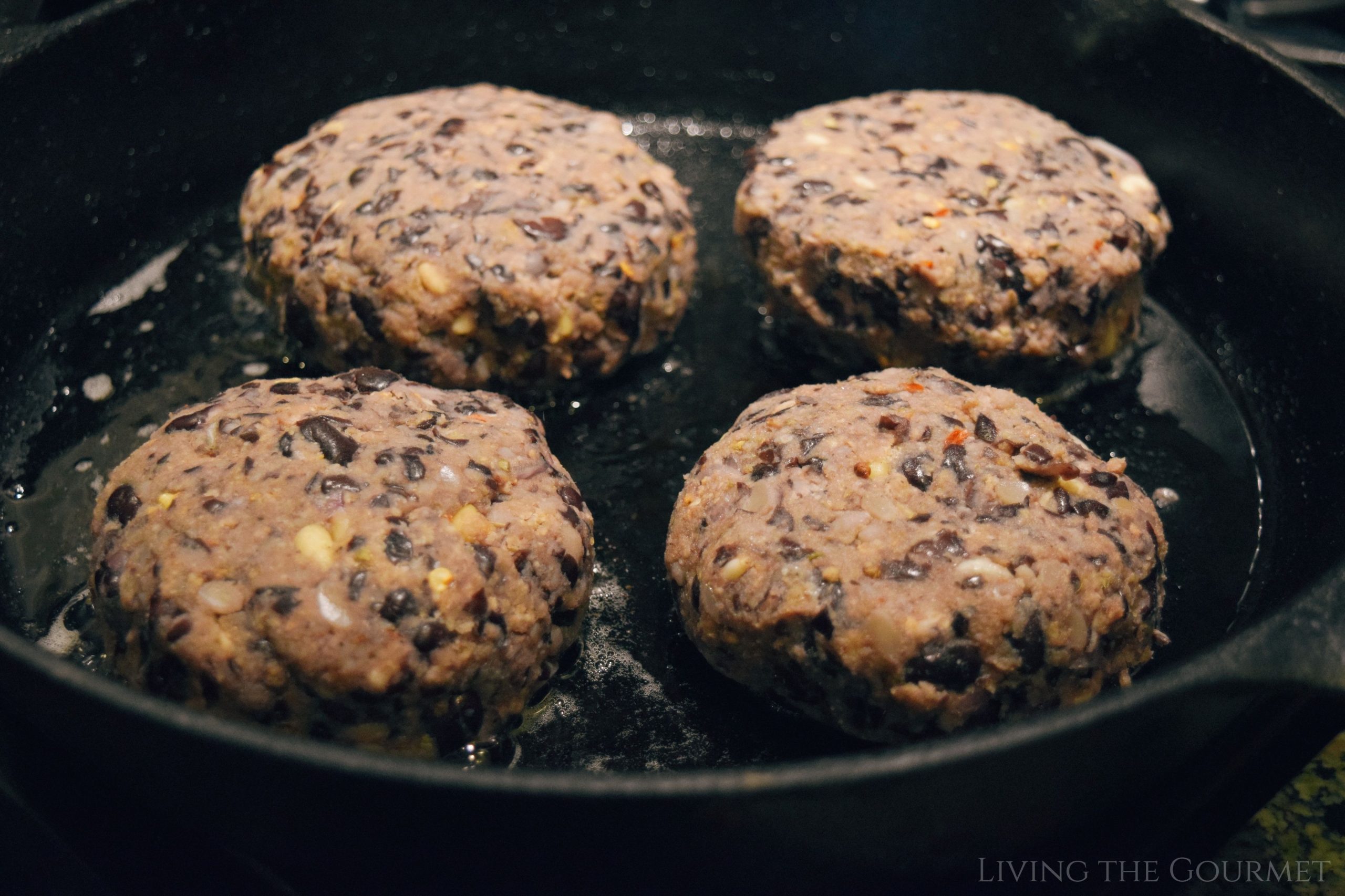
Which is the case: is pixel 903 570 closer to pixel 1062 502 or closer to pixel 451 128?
pixel 1062 502

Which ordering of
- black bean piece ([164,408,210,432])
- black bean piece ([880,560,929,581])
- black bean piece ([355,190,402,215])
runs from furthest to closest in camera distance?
black bean piece ([355,190,402,215])
black bean piece ([164,408,210,432])
black bean piece ([880,560,929,581])

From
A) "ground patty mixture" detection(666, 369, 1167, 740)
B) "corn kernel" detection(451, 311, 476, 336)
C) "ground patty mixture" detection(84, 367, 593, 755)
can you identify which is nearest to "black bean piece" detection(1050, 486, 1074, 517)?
"ground patty mixture" detection(666, 369, 1167, 740)

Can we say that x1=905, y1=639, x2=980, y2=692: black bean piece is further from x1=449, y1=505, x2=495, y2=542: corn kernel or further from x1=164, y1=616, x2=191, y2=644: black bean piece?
x1=164, y1=616, x2=191, y2=644: black bean piece

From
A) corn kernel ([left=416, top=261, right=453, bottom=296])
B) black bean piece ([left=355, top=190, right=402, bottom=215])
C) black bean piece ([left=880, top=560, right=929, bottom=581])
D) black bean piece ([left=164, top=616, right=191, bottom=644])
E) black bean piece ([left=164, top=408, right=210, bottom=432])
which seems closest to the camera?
black bean piece ([left=164, top=616, right=191, bottom=644])

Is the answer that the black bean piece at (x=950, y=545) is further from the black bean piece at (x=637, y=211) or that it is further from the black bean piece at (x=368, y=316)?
the black bean piece at (x=368, y=316)

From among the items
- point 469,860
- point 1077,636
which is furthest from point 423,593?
point 1077,636

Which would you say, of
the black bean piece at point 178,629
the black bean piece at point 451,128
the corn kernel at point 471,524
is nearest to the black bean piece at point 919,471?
the corn kernel at point 471,524
